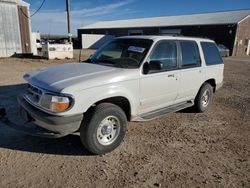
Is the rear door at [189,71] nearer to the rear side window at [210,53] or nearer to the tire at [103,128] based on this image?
the rear side window at [210,53]

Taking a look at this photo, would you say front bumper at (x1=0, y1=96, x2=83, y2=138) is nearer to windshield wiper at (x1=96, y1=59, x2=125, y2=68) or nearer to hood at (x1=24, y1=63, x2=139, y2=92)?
hood at (x1=24, y1=63, x2=139, y2=92)

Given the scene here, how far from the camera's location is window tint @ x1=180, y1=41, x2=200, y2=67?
509 cm

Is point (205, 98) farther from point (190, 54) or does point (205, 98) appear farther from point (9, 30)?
point (9, 30)

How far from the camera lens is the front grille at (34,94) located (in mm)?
3549

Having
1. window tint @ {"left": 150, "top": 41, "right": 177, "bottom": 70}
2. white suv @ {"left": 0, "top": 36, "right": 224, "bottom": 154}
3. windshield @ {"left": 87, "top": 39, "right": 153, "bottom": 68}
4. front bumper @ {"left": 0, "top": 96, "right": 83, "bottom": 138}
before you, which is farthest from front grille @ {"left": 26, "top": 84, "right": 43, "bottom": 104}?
window tint @ {"left": 150, "top": 41, "right": 177, "bottom": 70}

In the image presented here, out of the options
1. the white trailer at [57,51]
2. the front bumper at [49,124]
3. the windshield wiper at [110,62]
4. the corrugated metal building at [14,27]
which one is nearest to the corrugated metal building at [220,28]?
the white trailer at [57,51]

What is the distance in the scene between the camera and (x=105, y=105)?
3.65 m

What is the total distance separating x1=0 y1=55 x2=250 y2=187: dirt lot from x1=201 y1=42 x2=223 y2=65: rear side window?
163 cm

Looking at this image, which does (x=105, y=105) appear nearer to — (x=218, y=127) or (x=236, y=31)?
(x=218, y=127)

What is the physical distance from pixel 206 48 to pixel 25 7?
52.1ft

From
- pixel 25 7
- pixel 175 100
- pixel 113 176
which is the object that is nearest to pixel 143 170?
pixel 113 176

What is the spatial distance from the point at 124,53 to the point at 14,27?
15.4 meters

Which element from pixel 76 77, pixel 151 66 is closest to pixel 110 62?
pixel 151 66

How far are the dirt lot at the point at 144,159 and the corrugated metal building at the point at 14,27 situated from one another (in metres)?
13.7
